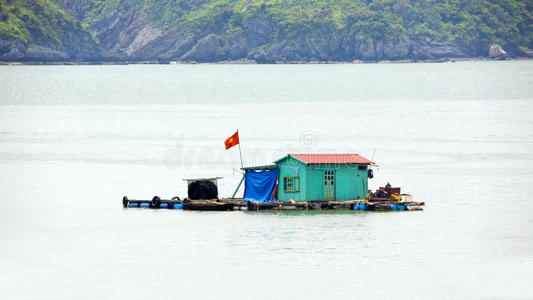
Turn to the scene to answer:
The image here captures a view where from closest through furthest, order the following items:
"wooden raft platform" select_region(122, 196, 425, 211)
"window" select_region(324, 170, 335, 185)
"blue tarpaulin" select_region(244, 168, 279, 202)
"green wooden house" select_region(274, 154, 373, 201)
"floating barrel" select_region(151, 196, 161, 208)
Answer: "wooden raft platform" select_region(122, 196, 425, 211)
"green wooden house" select_region(274, 154, 373, 201)
"window" select_region(324, 170, 335, 185)
"blue tarpaulin" select_region(244, 168, 279, 202)
"floating barrel" select_region(151, 196, 161, 208)

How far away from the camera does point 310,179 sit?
51.7 meters

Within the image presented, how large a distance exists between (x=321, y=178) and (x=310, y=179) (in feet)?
1.91

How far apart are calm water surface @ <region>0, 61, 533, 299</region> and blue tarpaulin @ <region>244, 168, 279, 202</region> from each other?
1439 mm

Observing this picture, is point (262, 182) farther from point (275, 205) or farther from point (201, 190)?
point (201, 190)

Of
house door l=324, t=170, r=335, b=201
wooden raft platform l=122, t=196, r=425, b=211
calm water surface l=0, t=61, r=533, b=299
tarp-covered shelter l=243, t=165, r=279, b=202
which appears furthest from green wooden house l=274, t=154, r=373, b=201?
calm water surface l=0, t=61, r=533, b=299

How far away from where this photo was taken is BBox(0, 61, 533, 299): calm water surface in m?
38.8

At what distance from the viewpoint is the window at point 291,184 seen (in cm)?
5212

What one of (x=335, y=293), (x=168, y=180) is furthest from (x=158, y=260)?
(x=168, y=180)

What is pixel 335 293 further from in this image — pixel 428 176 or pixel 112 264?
pixel 428 176

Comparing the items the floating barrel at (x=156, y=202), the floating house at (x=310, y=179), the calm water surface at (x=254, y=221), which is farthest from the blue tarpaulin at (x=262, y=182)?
the floating barrel at (x=156, y=202)

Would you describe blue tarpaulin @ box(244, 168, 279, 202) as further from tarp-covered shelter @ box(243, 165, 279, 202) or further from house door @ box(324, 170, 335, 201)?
house door @ box(324, 170, 335, 201)

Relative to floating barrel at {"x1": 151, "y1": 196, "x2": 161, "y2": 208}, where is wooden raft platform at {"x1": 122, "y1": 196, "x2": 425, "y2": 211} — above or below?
below

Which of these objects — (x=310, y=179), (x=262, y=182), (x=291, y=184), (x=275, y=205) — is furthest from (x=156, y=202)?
(x=310, y=179)

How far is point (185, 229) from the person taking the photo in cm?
4922
